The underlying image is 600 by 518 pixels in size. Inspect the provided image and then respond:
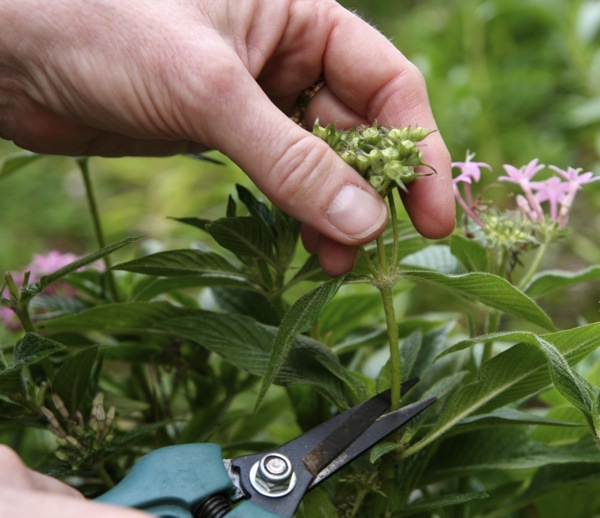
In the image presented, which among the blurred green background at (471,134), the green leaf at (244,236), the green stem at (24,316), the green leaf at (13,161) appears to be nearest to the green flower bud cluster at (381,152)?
the green leaf at (244,236)

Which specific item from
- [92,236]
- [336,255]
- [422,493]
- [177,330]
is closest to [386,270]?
[336,255]

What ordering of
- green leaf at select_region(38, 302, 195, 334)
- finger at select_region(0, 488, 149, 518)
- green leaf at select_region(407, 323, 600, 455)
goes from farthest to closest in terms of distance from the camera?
green leaf at select_region(38, 302, 195, 334)
green leaf at select_region(407, 323, 600, 455)
finger at select_region(0, 488, 149, 518)

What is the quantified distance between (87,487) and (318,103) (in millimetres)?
503

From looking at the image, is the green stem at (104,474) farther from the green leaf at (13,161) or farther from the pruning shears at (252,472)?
the green leaf at (13,161)

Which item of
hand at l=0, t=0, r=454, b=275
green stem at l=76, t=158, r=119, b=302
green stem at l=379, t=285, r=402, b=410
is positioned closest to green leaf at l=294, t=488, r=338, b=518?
green stem at l=379, t=285, r=402, b=410

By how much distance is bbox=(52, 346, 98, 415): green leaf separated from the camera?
0.76 m

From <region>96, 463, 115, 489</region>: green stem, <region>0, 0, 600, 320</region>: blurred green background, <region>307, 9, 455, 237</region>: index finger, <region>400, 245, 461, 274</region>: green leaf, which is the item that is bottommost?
<region>96, 463, 115, 489</region>: green stem

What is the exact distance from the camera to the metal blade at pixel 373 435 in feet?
2.26

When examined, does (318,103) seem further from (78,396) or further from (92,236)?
(92,236)

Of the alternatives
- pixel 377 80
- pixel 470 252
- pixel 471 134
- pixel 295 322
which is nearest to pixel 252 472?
pixel 295 322

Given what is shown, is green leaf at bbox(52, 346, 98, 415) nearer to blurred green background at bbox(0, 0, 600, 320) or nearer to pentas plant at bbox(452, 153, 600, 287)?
pentas plant at bbox(452, 153, 600, 287)

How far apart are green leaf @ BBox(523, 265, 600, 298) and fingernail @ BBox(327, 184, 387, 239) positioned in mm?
252

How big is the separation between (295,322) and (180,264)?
0.19m

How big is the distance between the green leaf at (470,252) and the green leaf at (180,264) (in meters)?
0.22
